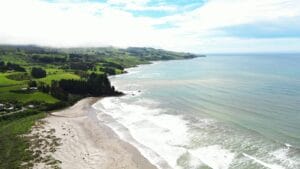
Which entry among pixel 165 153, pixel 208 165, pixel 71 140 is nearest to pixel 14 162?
pixel 71 140

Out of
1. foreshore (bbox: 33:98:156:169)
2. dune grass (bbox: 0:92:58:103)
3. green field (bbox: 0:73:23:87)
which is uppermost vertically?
green field (bbox: 0:73:23:87)

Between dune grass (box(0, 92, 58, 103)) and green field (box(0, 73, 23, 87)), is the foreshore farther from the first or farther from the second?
green field (box(0, 73, 23, 87))

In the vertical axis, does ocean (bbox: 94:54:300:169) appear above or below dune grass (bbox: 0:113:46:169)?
above

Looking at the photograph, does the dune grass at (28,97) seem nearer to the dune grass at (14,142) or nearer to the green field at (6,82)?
the dune grass at (14,142)

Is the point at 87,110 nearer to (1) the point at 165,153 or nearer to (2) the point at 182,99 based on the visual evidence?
(2) the point at 182,99

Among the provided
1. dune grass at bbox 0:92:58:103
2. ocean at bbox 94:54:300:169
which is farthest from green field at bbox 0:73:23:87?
ocean at bbox 94:54:300:169

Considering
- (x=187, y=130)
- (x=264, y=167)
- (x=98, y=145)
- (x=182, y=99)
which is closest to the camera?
(x=264, y=167)

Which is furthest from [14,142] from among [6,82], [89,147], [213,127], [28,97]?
[6,82]

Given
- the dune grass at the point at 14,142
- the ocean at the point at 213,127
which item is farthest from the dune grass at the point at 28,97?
the dune grass at the point at 14,142
